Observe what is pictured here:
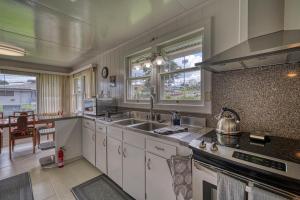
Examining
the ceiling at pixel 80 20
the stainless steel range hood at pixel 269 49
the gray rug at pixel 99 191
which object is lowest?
the gray rug at pixel 99 191

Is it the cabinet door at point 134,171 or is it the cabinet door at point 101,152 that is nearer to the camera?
the cabinet door at point 134,171

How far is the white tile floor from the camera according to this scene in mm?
1927

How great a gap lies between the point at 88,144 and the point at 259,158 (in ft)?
8.68

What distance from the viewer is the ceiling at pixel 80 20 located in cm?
162

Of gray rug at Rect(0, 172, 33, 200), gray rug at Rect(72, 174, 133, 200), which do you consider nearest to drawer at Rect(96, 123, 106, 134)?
gray rug at Rect(72, 174, 133, 200)

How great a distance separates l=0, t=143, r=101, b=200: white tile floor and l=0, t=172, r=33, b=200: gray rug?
0.07 metres

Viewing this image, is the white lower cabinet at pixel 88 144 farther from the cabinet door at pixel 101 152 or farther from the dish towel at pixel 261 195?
the dish towel at pixel 261 195

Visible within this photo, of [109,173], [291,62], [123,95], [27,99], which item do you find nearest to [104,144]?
[109,173]

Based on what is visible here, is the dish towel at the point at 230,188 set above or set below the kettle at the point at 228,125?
below

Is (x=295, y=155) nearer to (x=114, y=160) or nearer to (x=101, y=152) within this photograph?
(x=114, y=160)

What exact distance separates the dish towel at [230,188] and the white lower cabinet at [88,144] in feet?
7.03

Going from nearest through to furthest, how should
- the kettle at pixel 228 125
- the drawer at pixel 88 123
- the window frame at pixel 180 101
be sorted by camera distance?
the kettle at pixel 228 125 < the window frame at pixel 180 101 < the drawer at pixel 88 123

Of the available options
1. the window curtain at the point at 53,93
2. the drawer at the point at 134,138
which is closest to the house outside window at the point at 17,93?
the window curtain at the point at 53,93

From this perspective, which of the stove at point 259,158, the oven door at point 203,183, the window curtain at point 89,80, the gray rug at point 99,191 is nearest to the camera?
the stove at point 259,158
